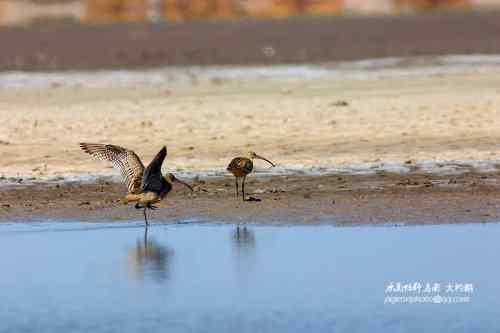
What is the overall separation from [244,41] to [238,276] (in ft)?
56.0

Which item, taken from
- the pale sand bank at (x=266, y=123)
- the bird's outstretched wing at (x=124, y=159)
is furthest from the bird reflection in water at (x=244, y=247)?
the pale sand bank at (x=266, y=123)

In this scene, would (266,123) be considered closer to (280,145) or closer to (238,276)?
(280,145)

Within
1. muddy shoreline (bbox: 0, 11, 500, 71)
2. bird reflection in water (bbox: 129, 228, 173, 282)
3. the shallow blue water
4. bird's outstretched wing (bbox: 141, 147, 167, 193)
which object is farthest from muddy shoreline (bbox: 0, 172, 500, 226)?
muddy shoreline (bbox: 0, 11, 500, 71)

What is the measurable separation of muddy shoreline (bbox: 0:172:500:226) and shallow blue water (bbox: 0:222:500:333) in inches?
15.8

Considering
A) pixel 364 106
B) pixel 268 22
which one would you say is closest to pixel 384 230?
pixel 364 106

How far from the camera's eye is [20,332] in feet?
28.6

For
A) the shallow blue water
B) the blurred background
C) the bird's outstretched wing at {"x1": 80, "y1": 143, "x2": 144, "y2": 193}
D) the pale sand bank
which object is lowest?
the shallow blue water

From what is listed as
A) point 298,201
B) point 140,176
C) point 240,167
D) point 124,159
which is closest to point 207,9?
point 240,167

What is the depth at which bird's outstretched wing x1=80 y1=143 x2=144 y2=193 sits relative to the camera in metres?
→ 12.1

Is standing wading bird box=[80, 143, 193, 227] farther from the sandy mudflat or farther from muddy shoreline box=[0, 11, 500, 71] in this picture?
muddy shoreline box=[0, 11, 500, 71]

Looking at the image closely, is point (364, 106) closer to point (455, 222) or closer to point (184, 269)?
point (455, 222)

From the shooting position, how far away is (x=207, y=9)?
35.7m

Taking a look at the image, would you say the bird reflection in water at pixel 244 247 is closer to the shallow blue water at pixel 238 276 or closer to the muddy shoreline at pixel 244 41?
the shallow blue water at pixel 238 276

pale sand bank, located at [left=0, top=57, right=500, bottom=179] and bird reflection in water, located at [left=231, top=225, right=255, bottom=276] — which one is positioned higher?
pale sand bank, located at [left=0, top=57, right=500, bottom=179]
